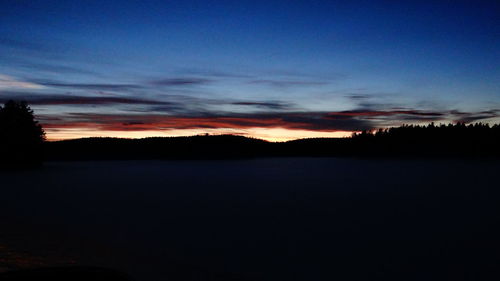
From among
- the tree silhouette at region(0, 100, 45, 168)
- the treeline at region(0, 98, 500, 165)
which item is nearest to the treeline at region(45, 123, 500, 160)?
the treeline at region(0, 98, 500, 165)

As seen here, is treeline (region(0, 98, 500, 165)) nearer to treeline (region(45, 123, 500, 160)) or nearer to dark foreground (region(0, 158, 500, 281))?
treeline (region(45, 123, 500, 160))

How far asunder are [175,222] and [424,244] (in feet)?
47.2

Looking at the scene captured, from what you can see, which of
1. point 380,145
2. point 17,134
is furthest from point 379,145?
point 17,134

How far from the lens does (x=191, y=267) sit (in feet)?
42.2

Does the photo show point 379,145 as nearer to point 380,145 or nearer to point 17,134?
point 380,145

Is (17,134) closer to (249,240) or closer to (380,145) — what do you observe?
(249,240)

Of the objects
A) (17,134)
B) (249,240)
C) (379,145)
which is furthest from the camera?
(379,145)

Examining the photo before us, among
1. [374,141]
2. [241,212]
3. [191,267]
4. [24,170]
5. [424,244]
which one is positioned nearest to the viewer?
[191,267]

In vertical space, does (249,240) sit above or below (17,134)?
below

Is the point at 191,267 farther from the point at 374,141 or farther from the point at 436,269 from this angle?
the point at 374,141

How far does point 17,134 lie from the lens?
67938 millimetres

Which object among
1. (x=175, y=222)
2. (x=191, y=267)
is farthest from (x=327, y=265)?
(x=175, y=222)

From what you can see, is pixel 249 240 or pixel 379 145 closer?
pixel 249 240

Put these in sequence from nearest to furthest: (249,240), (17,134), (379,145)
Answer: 1. (249,240)
2. (17,134)
3. (379,145)
